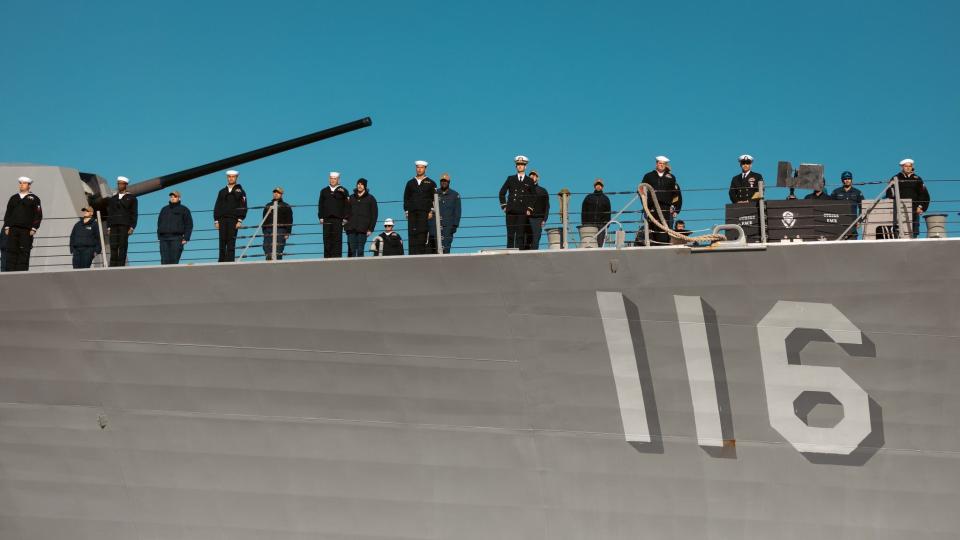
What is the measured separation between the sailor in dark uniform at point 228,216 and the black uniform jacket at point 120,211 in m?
0.91

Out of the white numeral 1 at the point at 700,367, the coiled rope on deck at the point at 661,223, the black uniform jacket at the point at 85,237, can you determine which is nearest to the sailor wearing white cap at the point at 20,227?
the black uniform jacket at the point at 85,237

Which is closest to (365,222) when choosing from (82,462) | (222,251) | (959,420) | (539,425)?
(222,251)

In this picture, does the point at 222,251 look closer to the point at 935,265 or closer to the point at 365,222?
the point at 365,222

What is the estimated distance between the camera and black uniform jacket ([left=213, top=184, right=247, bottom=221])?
1023 centimetres

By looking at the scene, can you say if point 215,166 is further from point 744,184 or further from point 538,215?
point 744,184

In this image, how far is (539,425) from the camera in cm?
884

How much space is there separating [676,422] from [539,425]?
1185 mm

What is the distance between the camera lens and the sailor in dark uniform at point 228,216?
10.2 meters

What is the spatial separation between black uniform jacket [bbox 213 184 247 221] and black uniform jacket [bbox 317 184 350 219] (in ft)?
2.56

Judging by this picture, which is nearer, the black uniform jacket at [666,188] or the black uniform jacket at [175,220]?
the black uniform jacket at [666,188]

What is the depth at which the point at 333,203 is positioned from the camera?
1020 centimetres

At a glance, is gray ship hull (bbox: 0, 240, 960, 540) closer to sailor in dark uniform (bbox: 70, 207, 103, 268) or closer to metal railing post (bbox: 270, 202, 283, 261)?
metal railing post (bbox: 270, 202, 283, 261)

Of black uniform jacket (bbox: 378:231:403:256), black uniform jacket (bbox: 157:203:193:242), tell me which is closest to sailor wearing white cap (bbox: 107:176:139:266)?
black uniform jacket (bbox: 157:203:193:242)

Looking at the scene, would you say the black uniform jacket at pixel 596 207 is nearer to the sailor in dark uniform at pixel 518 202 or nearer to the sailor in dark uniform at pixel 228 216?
the sailor in dark uniform at pixel 518 202
